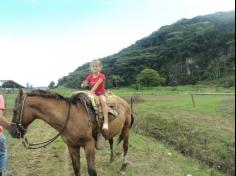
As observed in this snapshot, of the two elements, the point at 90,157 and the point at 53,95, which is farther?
the point at 53,95

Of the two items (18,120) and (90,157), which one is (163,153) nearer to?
(90,157)

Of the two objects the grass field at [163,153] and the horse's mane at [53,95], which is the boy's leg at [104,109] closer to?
the horse's mane at [53,95]

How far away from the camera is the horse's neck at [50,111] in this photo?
6043mm

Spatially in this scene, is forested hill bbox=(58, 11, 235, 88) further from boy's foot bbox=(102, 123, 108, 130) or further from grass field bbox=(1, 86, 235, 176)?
boy's foot bbox=(102, 123, 108, 130)

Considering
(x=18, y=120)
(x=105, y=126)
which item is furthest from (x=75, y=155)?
(x=18, y=120)

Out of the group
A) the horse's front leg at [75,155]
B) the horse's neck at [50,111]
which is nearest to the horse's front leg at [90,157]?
the horse's front leg at [75,155]

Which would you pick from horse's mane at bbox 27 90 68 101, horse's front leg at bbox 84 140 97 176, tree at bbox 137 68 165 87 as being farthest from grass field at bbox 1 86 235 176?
tree at bbox 137 68 165 87

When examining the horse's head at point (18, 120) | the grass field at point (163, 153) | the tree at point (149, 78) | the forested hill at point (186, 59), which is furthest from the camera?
the forested hill at point (186, 59)

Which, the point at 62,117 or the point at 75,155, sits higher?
the point at 62,117

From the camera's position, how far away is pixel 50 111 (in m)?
6.12

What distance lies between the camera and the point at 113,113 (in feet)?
23.3

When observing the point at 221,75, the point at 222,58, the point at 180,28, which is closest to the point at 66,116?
the point at 221,75

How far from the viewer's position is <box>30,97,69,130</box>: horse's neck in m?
6.04

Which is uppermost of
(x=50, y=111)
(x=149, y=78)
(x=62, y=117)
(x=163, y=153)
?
(x=50, y=111)
